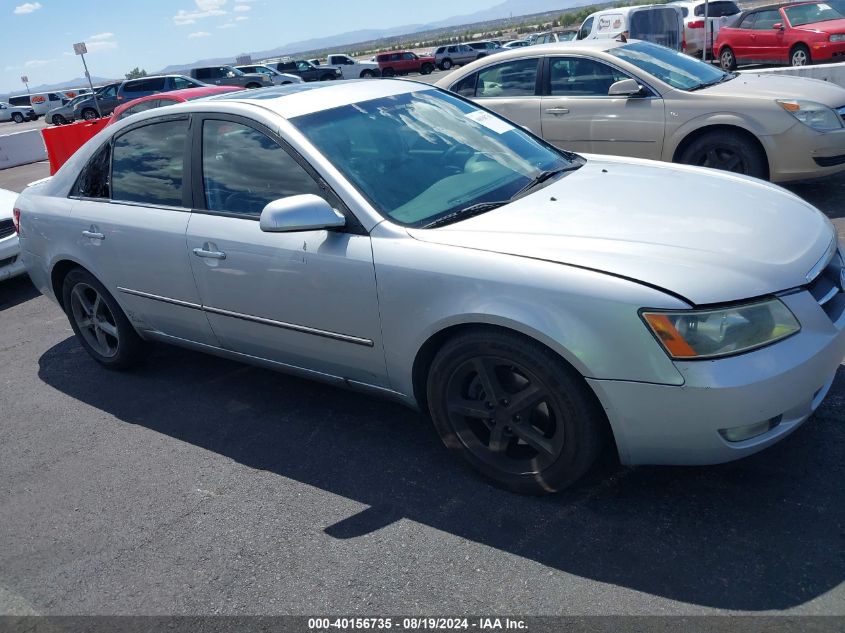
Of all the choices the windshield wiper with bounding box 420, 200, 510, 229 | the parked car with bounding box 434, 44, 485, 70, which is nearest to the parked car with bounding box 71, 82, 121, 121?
the parked car with bounding box 434, 44, 485, 70

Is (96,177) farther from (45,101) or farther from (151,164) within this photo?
(45,101)

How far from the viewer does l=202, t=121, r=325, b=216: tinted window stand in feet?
11.6

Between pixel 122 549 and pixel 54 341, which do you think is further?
pixel 54 341

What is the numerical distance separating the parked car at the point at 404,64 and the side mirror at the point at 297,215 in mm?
43040

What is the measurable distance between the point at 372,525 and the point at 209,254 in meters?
1.55

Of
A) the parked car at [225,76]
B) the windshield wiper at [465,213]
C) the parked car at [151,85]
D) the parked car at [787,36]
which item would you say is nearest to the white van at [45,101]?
the parked car at [225,76]

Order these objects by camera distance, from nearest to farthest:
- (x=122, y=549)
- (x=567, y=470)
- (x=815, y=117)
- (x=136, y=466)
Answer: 1. (x=567, y=470)
2. (x=122, y=549)
3. (x=136, y=466)
4. (x=815, y=117)

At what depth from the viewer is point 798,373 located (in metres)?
2.60

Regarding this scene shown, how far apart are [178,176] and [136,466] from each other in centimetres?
150

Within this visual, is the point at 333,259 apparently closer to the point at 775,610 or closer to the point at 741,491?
the point at 741,491

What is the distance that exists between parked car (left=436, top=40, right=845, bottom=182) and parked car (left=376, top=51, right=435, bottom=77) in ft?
125

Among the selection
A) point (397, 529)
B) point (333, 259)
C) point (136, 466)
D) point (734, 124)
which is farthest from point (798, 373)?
point (734, 124)

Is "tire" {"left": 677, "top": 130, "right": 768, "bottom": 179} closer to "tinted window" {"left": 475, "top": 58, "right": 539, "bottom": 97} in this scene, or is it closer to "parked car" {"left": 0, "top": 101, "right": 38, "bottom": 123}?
"tinted window" {"left": 475, "top": 58, "right": 539, "bottom": 97}

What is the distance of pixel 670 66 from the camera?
23.6 feet
